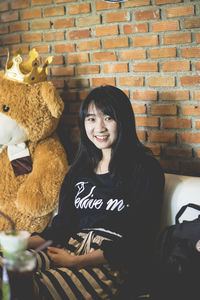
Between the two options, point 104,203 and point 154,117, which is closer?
point 104,203

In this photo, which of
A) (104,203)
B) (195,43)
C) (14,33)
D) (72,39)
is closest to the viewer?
(104,203)

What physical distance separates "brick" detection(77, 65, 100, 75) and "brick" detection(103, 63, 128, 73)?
2.1 inches

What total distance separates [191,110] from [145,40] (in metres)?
0.44

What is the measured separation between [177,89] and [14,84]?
0.83 metres

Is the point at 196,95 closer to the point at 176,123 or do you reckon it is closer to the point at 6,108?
the point at 176,123

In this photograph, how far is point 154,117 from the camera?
6.12 feet

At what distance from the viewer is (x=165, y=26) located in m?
1.75

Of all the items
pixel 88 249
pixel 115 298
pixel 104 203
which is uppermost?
pixel 104 203

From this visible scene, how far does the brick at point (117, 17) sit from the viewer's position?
6.07 feet

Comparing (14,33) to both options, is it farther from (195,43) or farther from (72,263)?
(72,263)

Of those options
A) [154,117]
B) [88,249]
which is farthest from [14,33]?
[88,249]

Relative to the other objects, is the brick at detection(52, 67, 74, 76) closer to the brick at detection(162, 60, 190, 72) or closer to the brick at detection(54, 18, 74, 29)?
the brick at detection(54, 18, 74, 29)

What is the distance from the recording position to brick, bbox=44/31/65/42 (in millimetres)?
2076

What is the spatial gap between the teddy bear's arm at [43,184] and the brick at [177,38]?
2.65 feet
